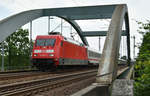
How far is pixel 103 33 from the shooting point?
56.2 meters

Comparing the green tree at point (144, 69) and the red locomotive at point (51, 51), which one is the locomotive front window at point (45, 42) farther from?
the green tree at point (144, 69)

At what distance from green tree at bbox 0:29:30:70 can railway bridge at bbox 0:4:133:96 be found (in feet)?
31.6

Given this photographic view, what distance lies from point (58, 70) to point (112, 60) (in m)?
12.9

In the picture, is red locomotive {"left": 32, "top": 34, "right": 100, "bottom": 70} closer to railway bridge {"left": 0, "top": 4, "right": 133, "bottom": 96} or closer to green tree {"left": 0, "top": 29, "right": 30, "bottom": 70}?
railway bridge {"left": 0, "top": 4, "right": 133, "bottom": 96}

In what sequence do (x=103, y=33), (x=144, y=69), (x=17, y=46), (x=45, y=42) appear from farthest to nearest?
(x=103, y=33) → (x=17, y=46) → (x=45, y=42) → (x=144, y=69)

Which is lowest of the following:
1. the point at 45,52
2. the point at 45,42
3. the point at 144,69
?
the point at 144,69

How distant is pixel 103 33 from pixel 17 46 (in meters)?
19.8

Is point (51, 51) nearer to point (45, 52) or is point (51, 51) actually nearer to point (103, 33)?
point (45, 52)

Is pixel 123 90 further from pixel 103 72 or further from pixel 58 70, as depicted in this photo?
pixel 58 70

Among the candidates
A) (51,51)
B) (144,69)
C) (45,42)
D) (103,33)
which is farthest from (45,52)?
(103,33)

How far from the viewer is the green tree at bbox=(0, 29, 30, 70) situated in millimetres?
45406

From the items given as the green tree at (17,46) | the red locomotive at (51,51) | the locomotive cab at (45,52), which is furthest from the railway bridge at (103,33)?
the green tree at (17,46)

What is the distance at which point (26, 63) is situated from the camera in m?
50.7

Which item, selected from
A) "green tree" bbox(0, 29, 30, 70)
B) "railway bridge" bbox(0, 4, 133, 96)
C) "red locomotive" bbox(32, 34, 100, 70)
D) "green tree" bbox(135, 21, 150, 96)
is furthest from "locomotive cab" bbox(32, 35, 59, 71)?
"green tree" bbox(0, 29, 30, 70)
